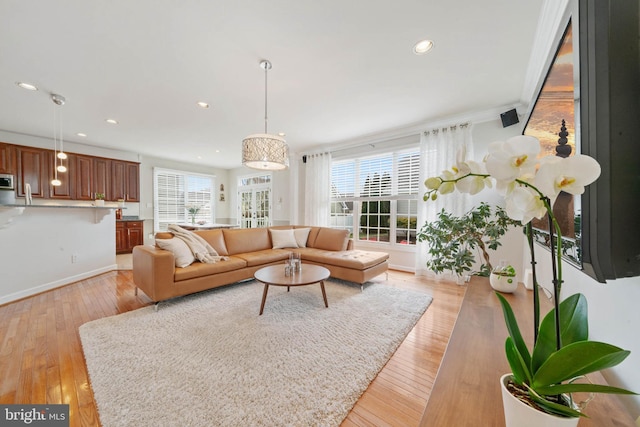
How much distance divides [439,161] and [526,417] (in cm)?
370

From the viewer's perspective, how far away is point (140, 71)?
235 cm

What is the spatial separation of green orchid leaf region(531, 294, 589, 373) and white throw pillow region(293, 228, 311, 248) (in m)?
3.80

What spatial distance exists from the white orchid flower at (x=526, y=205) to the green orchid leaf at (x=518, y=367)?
0.98 ft

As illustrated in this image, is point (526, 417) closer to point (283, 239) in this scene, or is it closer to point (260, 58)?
point (260, 58)

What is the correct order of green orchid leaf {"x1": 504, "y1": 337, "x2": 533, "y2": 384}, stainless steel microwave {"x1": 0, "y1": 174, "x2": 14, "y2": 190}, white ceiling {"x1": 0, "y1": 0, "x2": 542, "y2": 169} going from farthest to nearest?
stainless steel microwave {"x1": 0, "y1": 174, "x2": 14, "y2": 190}
white ceiling {"x1": 0, "y1": 0, "x2": 542, "y2": 169}
green orchid leaf {"x1": 504, "y1": 337, "x2": 533, "y2": 384}

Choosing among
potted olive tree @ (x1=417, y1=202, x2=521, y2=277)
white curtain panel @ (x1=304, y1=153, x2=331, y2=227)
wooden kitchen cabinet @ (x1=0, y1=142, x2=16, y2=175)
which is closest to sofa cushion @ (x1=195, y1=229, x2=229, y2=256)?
white curtain panel @ (x1=304, y1=153, x2=331, y2=227)

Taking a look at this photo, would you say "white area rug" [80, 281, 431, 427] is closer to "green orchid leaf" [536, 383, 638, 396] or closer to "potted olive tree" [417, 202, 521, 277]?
"potted olive tree" [417, 202, 521, 277]

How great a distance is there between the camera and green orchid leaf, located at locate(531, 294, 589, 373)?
1.69 ft

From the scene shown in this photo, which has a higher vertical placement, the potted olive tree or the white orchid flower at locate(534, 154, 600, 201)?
the white orchid flower at locate(534, 154, 600, 201)

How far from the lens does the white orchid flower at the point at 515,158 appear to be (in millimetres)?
430

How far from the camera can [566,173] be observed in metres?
0.42

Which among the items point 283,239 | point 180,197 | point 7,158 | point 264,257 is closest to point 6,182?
point 7,158

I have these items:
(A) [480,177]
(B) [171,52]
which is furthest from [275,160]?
(A) [480,177]

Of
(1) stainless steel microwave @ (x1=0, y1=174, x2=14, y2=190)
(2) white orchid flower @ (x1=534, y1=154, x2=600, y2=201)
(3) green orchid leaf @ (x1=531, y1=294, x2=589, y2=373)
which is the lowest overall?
(3) green orchid leaf @ (x1=531, y1=294, x2=589, y2=373)
